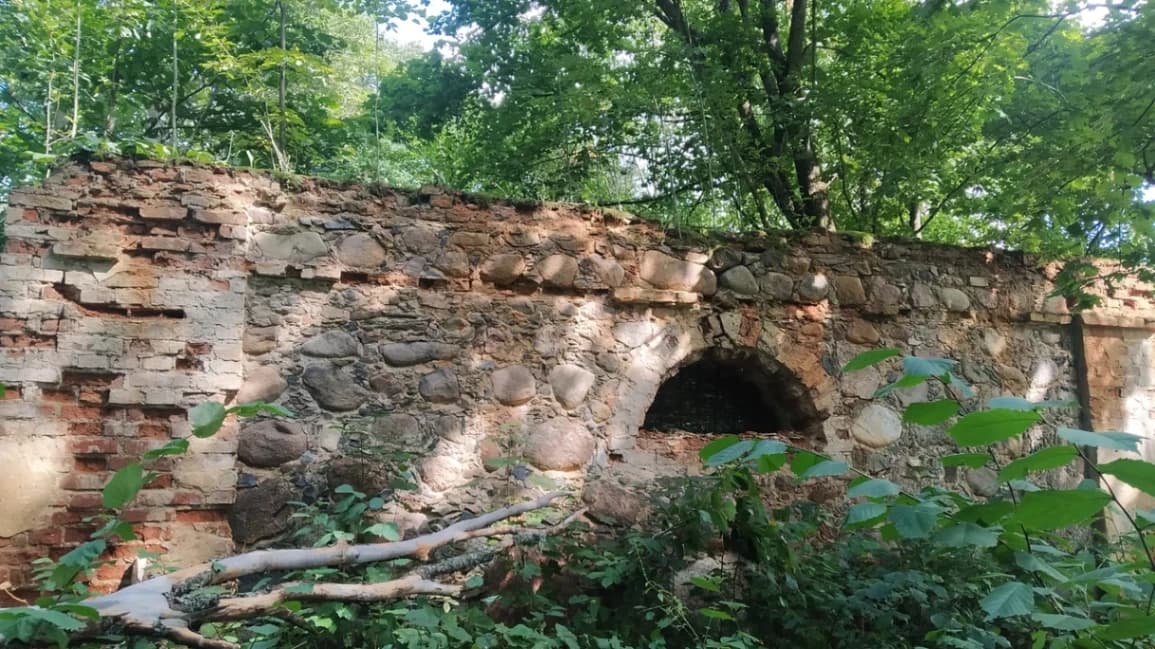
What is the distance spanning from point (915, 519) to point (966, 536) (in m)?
0.10

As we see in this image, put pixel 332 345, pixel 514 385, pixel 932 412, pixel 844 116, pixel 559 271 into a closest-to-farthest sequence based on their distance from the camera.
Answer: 1. pixel 932 412
2. pixel 332 345
3. pixel 514 385
4. pixel 559 271
5. pixel 844 116

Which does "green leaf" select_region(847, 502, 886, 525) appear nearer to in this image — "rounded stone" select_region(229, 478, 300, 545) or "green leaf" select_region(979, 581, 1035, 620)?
"green leaf" select_region(979, 581, 1035, 620)

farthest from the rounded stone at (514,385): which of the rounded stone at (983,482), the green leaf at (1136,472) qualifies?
the green leaf at (1136,472)

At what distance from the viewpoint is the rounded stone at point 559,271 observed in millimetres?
4176

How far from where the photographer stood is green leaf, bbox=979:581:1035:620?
150 cm

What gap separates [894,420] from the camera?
466 centimetres

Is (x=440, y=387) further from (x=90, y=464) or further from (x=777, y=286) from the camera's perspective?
(x=777, y=286)

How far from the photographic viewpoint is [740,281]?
4.50 m

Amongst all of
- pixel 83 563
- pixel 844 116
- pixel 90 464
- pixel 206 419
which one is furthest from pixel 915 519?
pixel 844 116

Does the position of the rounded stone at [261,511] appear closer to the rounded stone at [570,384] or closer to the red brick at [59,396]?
the red brick at [59,396]

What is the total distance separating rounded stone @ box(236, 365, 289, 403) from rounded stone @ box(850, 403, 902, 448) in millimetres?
3145

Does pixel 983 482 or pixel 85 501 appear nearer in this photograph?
pixel 85 501

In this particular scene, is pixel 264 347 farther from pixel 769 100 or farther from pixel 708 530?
pixel 769 100

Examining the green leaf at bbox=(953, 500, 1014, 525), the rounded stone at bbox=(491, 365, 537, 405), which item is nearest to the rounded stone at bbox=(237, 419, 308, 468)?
the rounded stone at bbox=(491, 365, 537, 405)
